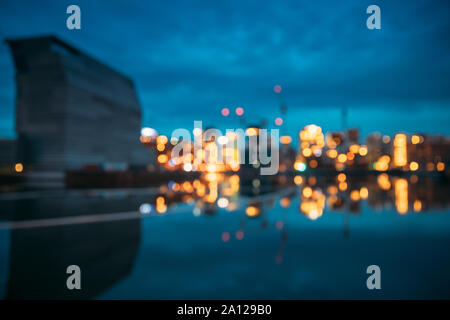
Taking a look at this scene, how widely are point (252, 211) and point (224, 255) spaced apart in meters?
6.03

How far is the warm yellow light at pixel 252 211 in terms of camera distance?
11391mm

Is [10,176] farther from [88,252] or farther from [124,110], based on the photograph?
[88,252]

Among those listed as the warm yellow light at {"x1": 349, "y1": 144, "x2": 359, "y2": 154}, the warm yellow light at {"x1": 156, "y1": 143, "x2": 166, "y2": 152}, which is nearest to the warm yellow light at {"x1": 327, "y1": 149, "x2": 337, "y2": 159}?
the warm yellow light at {"x1": 349, "y1": 144, "x2": 359, "y2": 154}

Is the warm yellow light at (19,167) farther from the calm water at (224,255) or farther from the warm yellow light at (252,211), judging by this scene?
the warm yellow light at (252,211)

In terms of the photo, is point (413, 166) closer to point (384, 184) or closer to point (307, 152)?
point (307, 152)

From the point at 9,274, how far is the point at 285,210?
34.1ft

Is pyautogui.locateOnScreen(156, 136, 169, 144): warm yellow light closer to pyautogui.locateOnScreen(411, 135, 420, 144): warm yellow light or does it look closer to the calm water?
the calm water

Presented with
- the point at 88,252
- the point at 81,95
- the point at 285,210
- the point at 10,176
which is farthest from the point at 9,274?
the point at 81,95

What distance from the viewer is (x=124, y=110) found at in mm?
44656

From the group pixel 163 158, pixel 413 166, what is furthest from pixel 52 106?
pixel 413 166

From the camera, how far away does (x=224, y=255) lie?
247 inches

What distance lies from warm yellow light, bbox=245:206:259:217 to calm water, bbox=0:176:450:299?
9.5 inches
